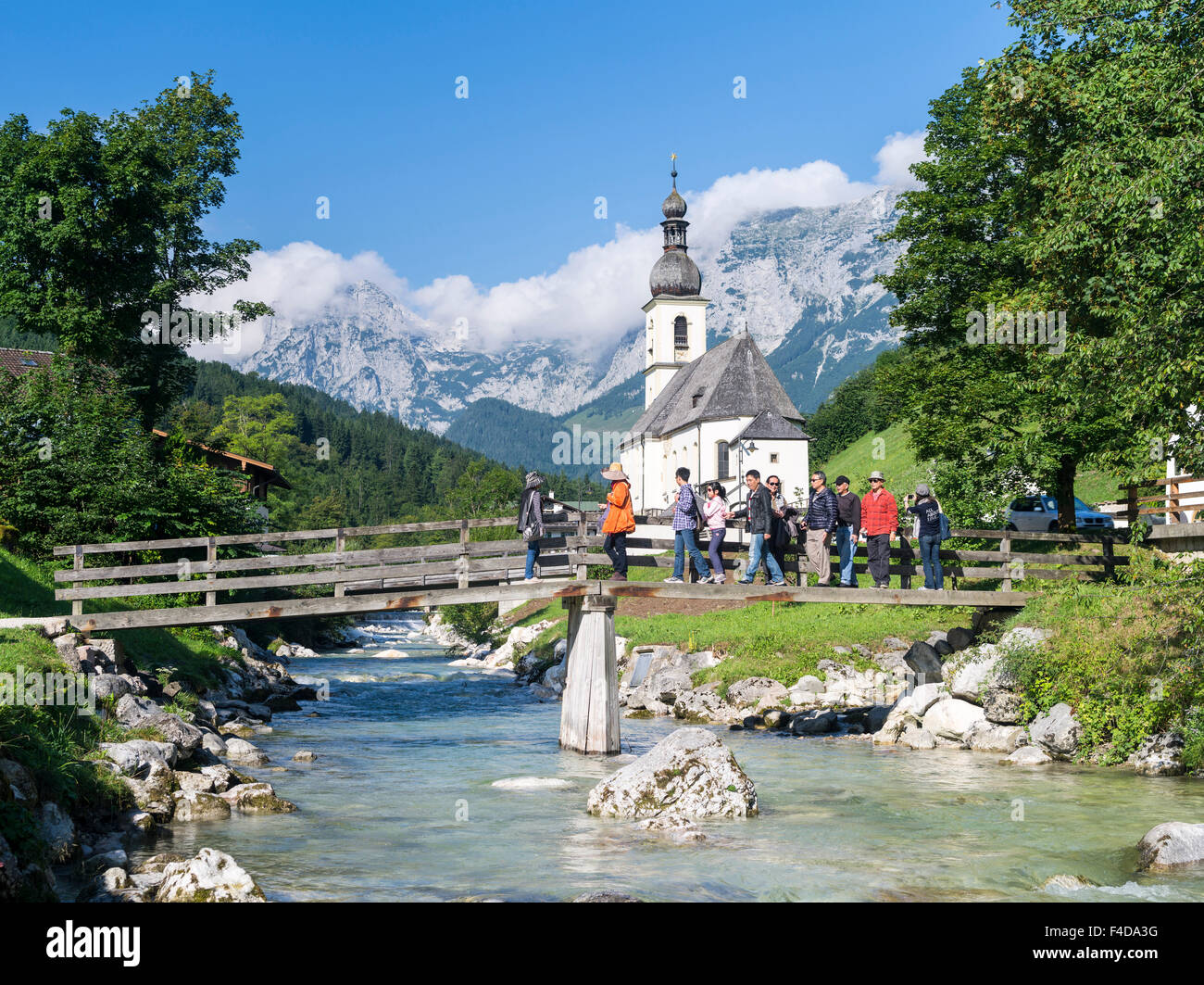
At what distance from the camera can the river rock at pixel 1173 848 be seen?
12.0 metres

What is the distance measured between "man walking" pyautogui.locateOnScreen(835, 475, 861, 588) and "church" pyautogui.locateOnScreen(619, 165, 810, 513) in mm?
41285

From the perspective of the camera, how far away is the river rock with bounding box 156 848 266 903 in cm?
999

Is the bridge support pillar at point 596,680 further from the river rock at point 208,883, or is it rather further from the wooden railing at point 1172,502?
the wooden railing at point 1172,502

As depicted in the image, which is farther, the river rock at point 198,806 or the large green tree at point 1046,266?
the large green tree at point 1046,266

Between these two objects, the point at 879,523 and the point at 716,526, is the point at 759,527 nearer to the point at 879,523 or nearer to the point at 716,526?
the point at 716,526

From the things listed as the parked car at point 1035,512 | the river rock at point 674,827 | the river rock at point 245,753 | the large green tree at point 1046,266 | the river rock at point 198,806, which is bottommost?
the river rock at point 245,753

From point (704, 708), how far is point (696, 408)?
187 feet

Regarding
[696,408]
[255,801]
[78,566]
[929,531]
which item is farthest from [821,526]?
[696,408]

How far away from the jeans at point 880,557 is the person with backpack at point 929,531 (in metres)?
0.80

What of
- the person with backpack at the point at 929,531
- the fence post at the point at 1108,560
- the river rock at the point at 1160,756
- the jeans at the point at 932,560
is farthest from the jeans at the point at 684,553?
the fence post at the point at 1108,560

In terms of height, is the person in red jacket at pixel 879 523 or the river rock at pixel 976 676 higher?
the person in red jacket at pixel 879 523

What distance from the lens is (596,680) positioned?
21.2 m
